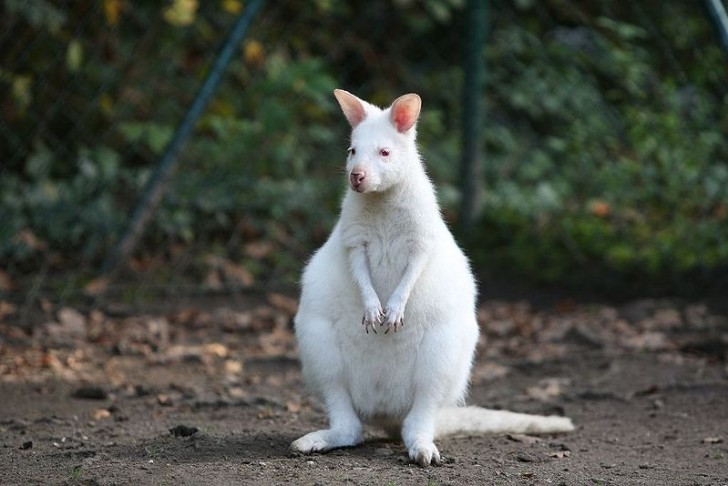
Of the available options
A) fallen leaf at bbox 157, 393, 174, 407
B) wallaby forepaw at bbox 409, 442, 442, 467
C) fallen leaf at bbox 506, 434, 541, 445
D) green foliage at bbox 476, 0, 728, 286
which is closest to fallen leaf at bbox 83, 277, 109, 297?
fallen leaf at bbox 157, 393, 174, 407

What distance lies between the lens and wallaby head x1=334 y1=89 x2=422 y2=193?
3.59 m

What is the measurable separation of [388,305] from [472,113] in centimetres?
387

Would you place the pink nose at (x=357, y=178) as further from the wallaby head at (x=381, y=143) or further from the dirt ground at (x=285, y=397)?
the dirt ground at (x=285, y=397)

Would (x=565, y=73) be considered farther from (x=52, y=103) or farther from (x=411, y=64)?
(x=52, y=103)

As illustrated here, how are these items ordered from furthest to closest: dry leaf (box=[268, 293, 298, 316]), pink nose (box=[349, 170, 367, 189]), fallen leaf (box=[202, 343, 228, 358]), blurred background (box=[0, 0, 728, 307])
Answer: blurred background (box=[0, 0, 728, 307]) → dry leaf (box=[268, 293, 298, 316]) → fallen leaf (box=[202, 343, 228, 358]) → pink nose (box=[349, 170, 367, 189])

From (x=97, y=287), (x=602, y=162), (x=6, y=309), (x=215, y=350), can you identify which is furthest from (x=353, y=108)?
(x=602, y=162)

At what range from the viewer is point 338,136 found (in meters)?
7.57

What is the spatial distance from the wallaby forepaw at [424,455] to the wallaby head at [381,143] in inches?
34.2

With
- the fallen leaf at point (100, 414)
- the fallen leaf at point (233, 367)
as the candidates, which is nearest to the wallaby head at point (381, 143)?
the fallen leaf at point (100, 414)

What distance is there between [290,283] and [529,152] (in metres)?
2.07

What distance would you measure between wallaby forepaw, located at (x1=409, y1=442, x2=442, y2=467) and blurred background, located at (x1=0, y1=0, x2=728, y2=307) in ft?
11.0

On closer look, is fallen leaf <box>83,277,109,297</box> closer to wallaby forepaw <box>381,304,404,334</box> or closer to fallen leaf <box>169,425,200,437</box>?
fallen leaf <box>169,425,200,437</box>

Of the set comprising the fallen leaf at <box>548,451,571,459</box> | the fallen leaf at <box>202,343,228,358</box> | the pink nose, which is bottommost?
the fallen leaf at <box>202,343,228,358</box>

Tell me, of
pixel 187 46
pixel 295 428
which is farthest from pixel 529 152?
pixel 295 428
